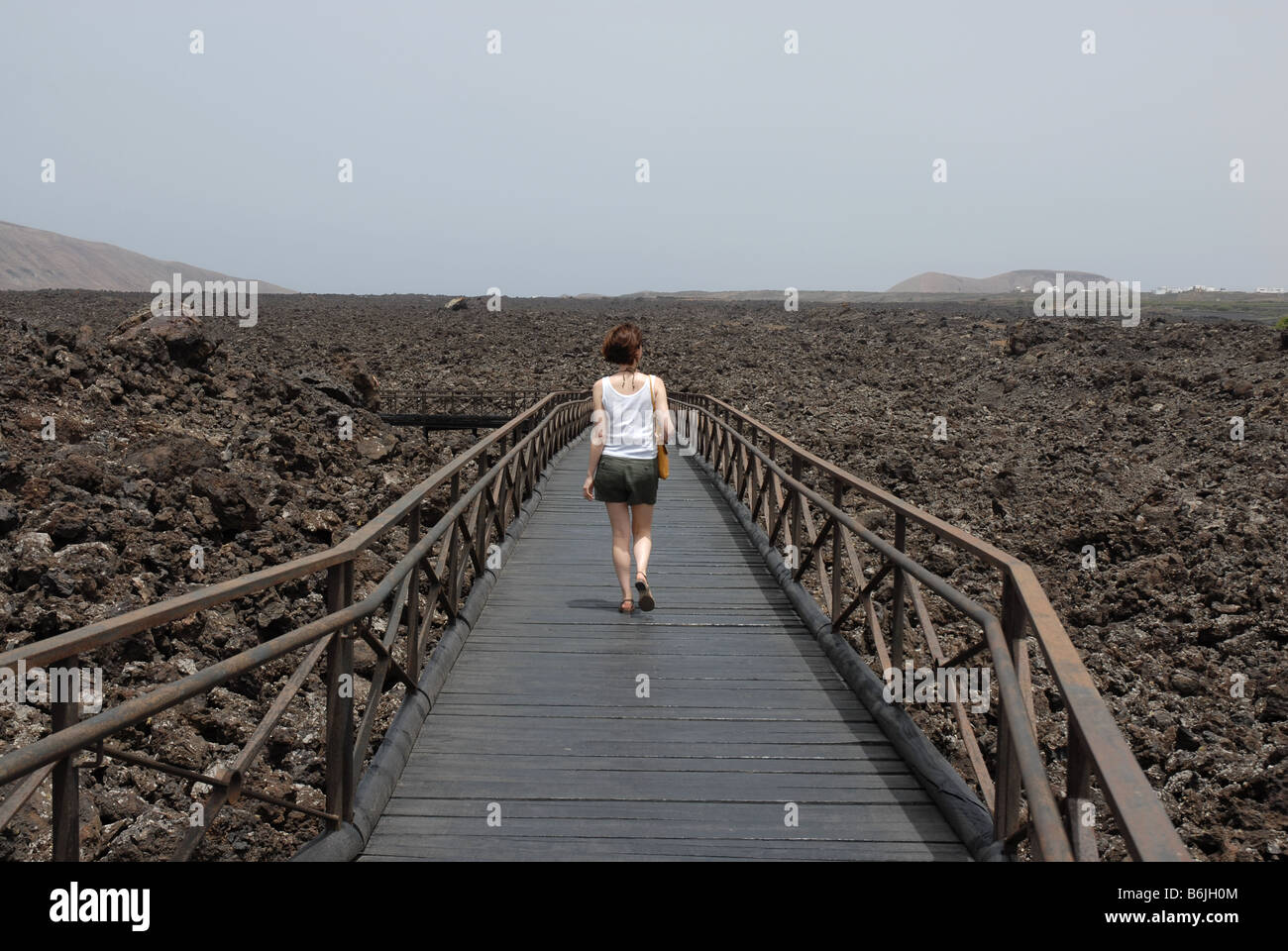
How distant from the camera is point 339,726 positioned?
3.44m

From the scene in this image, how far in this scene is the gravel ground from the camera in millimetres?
9164

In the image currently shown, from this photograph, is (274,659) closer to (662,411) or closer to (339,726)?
(339,726)

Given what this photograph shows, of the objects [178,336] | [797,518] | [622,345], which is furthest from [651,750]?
[178,336]

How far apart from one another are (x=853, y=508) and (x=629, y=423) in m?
15.8

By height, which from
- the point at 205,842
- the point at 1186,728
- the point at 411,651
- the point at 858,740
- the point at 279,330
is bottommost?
the point at 1186,728

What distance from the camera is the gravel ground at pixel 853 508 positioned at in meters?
9.16

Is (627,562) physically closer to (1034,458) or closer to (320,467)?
(320,467)

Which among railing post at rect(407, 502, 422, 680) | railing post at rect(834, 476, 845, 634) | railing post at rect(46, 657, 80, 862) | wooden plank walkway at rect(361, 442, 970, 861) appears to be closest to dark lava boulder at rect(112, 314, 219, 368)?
wooden plank walkway at rect(361, 442, 970, 861)

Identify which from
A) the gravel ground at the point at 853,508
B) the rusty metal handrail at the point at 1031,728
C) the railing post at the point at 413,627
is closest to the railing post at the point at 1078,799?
the rusty metal handrail at the point at 1031,728

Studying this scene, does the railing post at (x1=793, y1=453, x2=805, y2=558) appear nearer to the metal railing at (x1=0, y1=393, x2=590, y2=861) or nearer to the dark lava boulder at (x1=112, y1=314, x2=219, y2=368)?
the metal railing at (x1=0, y1=393, x2=590, y2=861)
